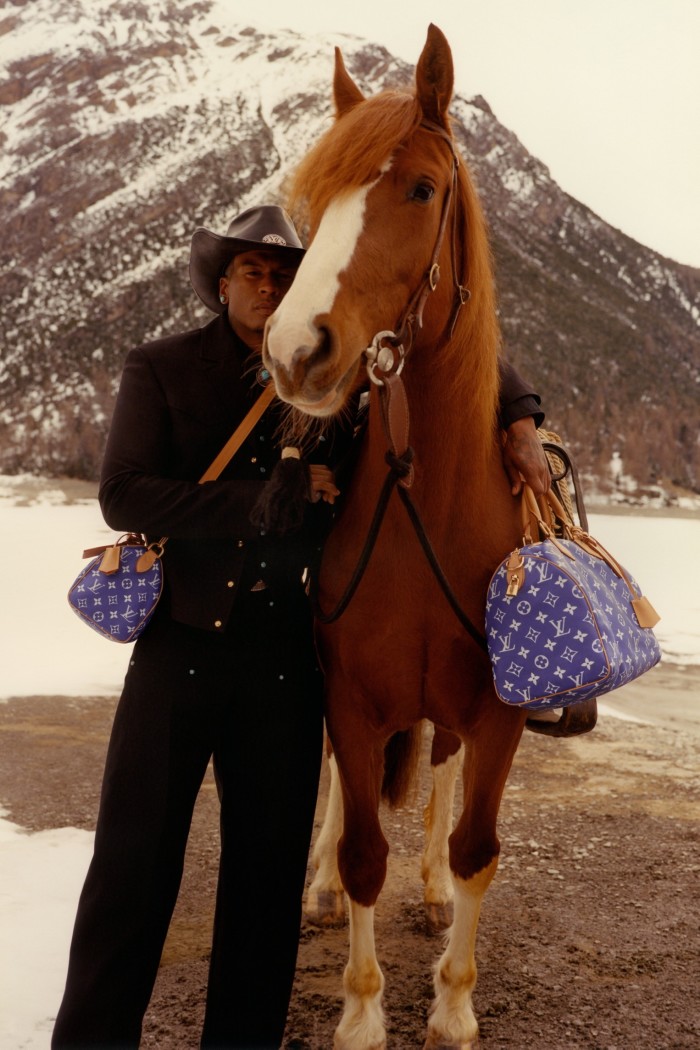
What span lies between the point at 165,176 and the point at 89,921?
65.2 meters

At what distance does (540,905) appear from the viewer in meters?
3.65

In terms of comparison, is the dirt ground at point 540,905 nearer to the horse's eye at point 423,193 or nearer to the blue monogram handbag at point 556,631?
the blue monogram handbag at point 556,631

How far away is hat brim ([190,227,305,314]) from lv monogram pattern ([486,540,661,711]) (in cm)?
101

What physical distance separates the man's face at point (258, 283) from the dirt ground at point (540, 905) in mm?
2056

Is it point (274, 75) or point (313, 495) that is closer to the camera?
point (313, 495)

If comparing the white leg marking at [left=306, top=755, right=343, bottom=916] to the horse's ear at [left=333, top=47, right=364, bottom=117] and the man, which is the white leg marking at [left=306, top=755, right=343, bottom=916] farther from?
the horse's ear at [left=333, top=47, right=364, bottom=117]

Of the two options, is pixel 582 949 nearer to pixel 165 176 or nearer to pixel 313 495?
pixel 313 495

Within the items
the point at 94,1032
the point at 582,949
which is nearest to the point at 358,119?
the point at 94,1032

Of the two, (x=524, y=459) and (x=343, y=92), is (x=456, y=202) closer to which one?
(x=343, y=92)

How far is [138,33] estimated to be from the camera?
103875 mm

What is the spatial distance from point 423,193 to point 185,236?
55.3 m

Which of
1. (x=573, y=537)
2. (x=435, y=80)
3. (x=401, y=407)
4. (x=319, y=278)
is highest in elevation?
(x=435, y=80)

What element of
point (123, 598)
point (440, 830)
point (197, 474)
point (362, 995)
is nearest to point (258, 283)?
point (197, 474)

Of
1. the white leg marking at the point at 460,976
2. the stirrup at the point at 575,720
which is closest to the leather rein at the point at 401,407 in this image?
the stirrup at the point at 575,720
